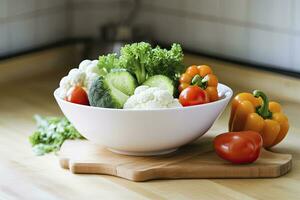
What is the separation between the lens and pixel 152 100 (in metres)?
1.69

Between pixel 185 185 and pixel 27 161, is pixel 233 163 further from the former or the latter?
pixel 27 161

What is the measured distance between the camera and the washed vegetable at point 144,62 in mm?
1765

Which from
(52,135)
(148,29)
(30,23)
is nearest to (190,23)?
(148,29)

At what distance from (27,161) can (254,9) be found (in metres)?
0.93


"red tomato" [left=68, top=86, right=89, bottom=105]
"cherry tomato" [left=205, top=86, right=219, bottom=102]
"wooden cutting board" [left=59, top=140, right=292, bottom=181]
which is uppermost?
"cherry tomato" [left=205, top=86, right=219, bottom=102]

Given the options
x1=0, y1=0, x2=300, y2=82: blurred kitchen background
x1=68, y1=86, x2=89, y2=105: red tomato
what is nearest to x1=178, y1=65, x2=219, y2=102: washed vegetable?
x1=68, y1=86, x2=89, y2=105: red tomato

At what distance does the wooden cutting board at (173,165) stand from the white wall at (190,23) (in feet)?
2.24

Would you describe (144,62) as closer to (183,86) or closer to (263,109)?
(183,86)

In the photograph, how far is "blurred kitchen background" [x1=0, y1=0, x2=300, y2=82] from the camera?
2408 millimetres

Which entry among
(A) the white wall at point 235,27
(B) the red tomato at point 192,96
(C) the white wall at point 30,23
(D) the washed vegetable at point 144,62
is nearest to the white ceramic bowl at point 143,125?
(B) the red tomato at point 192,96

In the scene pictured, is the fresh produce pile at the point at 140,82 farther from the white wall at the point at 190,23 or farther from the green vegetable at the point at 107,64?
the white wall at the point at 190,23

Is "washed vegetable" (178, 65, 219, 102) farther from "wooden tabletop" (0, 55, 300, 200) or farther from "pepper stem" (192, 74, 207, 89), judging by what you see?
"wooden tabletop" (0, 55, 300, 200)

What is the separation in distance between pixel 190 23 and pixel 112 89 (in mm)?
980

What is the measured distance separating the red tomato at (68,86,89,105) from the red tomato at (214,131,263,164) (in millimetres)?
305
